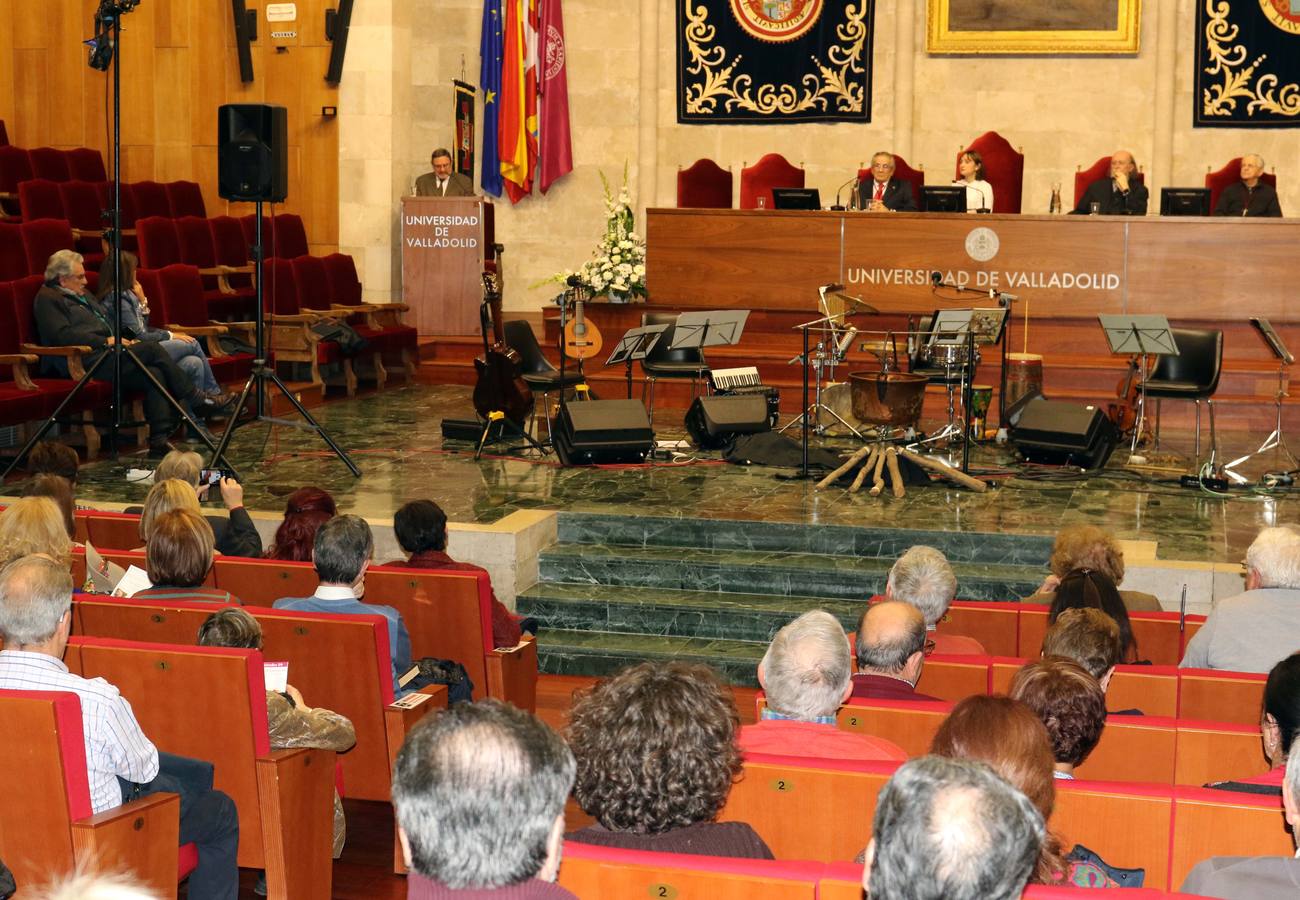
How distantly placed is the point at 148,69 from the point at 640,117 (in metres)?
3.97

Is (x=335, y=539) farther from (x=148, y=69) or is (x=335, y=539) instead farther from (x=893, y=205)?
(x=148, y=69)

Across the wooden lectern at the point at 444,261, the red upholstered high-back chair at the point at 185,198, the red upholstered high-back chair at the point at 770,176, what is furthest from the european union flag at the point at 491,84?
the red upholstered high-back chair at the point at 185,198

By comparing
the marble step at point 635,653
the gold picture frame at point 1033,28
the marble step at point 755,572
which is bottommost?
the marble step at point 635,653

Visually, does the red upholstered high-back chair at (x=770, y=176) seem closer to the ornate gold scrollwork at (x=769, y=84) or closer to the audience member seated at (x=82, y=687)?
the ornate gold scrollwork at (x=769, y=84)

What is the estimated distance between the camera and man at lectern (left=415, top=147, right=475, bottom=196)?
11953mm

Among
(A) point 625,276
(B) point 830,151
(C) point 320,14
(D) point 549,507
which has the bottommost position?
(D) point 549,507

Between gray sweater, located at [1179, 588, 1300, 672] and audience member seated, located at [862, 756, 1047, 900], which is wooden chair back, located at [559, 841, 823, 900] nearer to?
audience member seated, located at [862, 756, 1047, 900]

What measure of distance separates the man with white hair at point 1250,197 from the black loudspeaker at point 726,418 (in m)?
3.97

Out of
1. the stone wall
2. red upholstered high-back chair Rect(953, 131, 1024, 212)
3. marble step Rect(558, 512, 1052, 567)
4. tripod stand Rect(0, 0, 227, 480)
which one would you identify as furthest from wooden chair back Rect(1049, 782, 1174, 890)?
the stone wall

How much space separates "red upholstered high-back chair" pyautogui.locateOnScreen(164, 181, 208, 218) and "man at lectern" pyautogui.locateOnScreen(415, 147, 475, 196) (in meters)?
1.65

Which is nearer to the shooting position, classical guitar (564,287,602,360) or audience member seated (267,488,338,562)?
audience member seated (267,488,338,562)

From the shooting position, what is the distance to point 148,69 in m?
12.4

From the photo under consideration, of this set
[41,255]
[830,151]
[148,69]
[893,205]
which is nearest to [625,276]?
[893,205]

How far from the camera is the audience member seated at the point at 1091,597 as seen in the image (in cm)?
412
